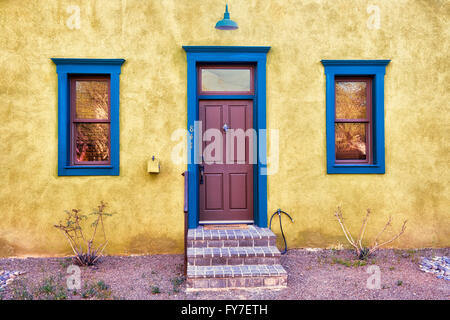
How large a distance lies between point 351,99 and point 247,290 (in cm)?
365

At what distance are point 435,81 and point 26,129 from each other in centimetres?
672

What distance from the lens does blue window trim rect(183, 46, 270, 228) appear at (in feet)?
17.8

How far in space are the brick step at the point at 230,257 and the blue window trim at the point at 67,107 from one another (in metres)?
1.92

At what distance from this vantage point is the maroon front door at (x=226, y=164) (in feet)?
18.5

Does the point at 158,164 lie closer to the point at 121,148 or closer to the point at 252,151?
the point at 121,148

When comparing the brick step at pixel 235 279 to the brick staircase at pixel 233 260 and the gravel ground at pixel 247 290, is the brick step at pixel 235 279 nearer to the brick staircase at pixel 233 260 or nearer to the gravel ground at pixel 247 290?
the brick staircase at pixel 233 260

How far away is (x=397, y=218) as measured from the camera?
5.59m

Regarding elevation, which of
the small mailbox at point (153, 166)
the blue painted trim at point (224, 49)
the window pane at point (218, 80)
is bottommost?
the small mailbox at point (153, 166)

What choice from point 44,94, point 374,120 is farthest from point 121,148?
point 374,120

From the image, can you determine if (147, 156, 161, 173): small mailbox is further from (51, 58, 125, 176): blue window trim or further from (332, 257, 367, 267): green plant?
(332, 257, 367, 267): green plant

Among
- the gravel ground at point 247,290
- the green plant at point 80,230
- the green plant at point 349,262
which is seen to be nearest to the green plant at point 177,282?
the gravel ground at point 247,290
